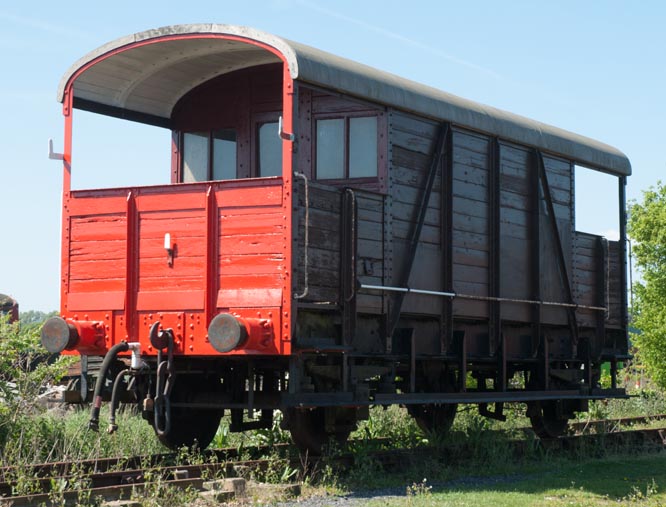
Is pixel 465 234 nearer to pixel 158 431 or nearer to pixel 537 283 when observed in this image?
pixel 537 283

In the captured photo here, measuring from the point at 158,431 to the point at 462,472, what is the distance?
139 inches

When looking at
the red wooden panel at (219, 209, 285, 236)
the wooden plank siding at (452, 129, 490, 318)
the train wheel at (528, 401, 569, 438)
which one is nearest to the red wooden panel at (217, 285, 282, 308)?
the red wooden panel at (219, 209, 285, 236)

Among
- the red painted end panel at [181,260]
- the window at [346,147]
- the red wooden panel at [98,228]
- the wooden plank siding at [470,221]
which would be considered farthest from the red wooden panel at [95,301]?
the wooden plank siding at [470,221]

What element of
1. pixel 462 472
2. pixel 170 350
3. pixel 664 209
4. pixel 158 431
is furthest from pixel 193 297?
pixel 664 209

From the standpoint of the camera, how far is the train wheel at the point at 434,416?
1427 cm

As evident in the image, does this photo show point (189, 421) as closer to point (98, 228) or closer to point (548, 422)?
point (98, 228)

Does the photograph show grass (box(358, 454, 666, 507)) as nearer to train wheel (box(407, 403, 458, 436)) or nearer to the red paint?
train wheel (box(407, 403, 458, 436))

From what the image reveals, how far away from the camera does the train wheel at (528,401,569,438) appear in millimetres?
15570

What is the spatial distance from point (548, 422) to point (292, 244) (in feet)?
22.5

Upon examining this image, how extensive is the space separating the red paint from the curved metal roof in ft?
0.28

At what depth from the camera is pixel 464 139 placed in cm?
1320

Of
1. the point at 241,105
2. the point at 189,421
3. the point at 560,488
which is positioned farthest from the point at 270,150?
the point at 560,488

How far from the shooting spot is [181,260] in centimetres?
1092

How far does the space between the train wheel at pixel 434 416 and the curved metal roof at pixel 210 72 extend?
375 centimetres
